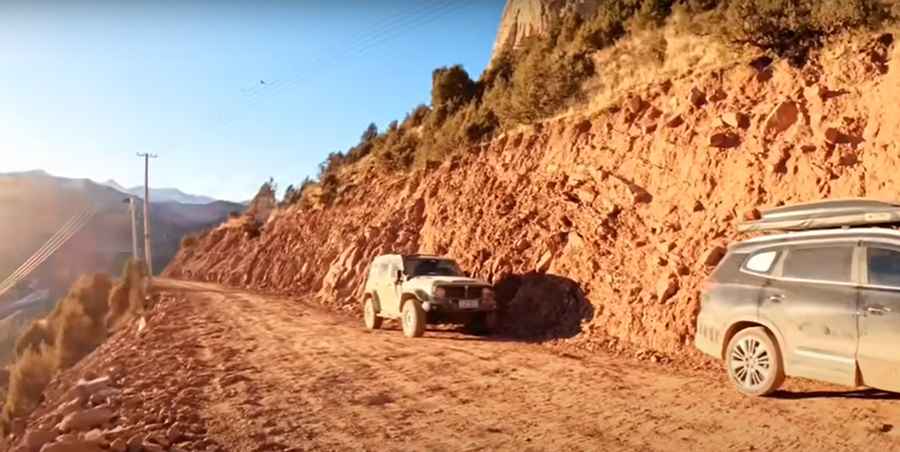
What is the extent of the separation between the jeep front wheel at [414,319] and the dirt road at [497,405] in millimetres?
1724

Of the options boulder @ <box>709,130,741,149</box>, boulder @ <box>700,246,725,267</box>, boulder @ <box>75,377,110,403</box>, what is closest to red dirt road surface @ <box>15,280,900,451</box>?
boulder @ <box>75,377,110,403</box>

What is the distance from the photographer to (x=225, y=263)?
42.0 meters

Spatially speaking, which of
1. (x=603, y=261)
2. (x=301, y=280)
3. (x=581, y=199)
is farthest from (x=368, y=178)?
(x=603, y=261)

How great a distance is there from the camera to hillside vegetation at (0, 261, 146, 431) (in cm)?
1936

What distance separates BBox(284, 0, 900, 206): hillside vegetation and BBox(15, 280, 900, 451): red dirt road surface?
7157 millimetres

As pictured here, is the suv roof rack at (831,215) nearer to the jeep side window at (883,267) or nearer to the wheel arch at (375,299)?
the jeep side window at (883,267)

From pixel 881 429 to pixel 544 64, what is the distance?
1535 centimetres

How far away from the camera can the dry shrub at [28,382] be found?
57.9ft

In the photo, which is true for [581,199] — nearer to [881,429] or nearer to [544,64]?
[544,64]

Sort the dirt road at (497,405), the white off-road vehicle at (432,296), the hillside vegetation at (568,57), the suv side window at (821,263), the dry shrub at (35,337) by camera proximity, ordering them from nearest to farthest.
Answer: the dirt road at (497,405), the suv side window at (821,263), the hillside vegetation at (568,57), the white off-road vehicle at (432,296), the dry shrub at (35,337)

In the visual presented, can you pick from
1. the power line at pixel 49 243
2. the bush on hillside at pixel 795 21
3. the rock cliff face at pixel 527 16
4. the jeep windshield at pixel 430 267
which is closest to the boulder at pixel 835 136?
the bush on hillside at pixel 795 21

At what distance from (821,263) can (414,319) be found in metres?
8.48

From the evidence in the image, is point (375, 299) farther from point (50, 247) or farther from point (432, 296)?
point (50, 247)

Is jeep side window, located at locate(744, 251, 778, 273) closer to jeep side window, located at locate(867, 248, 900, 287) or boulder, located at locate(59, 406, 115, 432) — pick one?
jeep side window, located at locate(867, 248, 900, 287)
